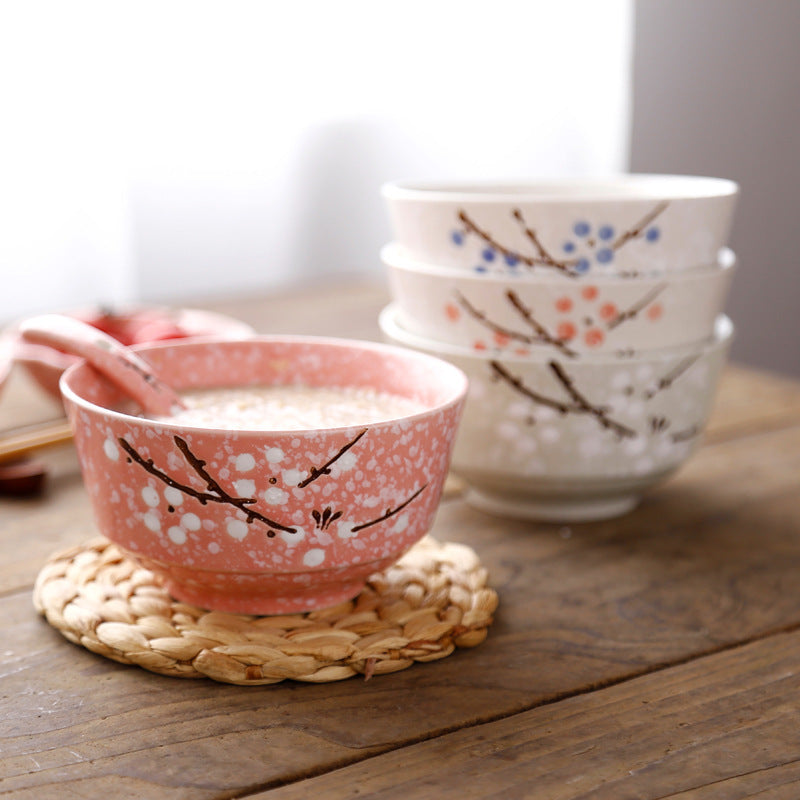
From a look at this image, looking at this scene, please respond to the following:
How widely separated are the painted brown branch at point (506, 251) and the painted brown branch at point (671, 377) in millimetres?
90

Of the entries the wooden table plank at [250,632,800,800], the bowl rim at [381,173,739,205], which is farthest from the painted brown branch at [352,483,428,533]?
the bowl rim at [381,173,739,205]

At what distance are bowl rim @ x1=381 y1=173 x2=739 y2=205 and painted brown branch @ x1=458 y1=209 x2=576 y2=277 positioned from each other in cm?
1

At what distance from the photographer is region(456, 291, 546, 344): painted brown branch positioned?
648 millimetres

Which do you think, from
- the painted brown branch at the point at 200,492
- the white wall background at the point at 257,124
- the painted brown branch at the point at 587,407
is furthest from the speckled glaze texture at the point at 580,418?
the white wall background at the point at 257,124

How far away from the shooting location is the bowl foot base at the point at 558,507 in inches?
27.3

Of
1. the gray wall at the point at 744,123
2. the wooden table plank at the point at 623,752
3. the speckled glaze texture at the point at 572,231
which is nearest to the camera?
the wooden table plank at the point at 623,752

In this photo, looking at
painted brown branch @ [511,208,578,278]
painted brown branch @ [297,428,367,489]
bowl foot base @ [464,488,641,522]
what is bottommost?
bowl foot base @ [464,488,641,522]

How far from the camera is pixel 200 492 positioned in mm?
471

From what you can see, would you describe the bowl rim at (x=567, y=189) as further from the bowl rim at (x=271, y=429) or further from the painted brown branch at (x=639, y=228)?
the bowl rim at (x=271, y=429)

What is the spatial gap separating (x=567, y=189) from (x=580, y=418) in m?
0.23

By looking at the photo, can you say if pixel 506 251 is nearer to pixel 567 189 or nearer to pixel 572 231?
pixel 572 231

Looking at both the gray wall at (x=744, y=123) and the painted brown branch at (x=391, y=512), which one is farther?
the gray wall at (x=744, y=123)

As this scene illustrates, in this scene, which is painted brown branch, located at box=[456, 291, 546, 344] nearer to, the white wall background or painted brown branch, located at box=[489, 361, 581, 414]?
painted brown branch, located at box=[489, 361, 581, 414]

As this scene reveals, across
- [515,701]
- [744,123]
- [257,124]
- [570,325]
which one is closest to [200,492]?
[515,701]
